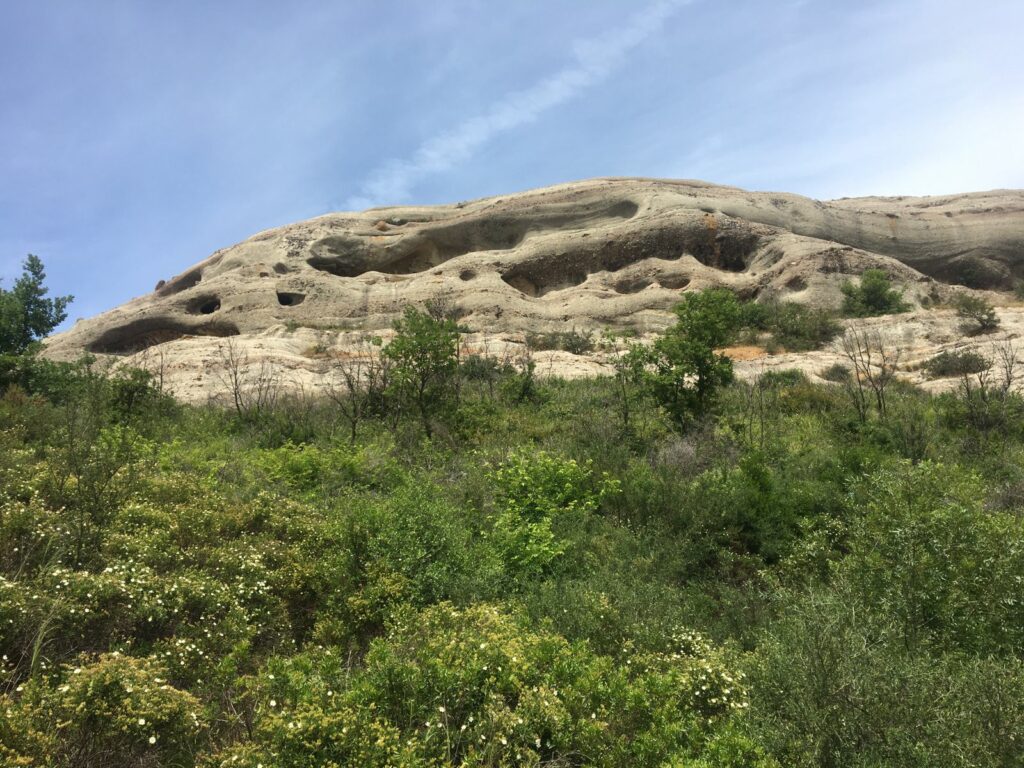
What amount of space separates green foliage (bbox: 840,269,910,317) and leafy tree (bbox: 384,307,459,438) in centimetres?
1893

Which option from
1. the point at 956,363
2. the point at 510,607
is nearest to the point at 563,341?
the point at 956,363

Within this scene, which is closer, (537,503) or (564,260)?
(537,503)

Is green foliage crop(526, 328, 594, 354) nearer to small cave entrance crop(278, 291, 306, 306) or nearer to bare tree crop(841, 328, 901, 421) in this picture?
bare tree crop(841, 328, 901, 421)

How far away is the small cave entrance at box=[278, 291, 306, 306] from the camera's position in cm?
2834

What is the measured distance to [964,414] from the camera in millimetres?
10516

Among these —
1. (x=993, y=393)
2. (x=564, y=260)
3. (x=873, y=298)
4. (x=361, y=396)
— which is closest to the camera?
(x=993, y=393)

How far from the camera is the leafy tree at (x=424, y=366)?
11930mm

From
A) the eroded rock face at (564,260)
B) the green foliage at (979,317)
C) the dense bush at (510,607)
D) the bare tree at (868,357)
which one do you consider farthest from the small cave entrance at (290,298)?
the green foliage at (979,317)

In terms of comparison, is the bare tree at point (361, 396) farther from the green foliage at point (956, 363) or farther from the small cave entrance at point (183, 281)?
the small cave entrance at point (183, 281)

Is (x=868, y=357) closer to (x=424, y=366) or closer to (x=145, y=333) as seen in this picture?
(x=424, y=366)

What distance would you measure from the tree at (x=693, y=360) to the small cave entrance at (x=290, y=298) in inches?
861

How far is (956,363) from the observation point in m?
15.5

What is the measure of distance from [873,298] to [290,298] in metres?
27.2

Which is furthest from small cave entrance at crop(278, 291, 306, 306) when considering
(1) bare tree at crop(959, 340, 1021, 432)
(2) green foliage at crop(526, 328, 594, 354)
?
(1) bare tree at crop(959, 340, 1021, 432)
